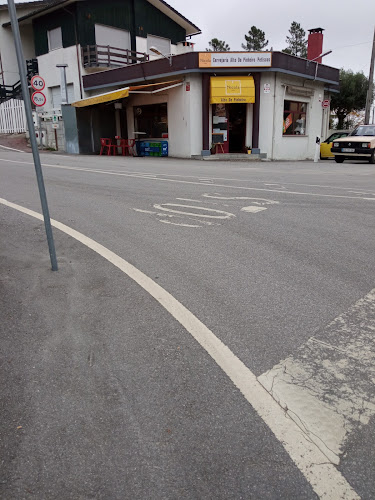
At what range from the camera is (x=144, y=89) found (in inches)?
928

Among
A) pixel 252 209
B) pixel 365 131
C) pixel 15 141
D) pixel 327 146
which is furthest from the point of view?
pixel 15 141

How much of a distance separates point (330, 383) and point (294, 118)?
935 inches

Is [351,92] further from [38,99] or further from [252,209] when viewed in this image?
[252,209]

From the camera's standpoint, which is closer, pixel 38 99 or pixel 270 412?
pixel 270 412

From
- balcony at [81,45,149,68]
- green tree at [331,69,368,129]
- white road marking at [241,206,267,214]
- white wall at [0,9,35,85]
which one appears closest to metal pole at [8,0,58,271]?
white road marking at [241,206,267,214]

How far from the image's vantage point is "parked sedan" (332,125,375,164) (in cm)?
1964

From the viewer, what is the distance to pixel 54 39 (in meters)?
28.3

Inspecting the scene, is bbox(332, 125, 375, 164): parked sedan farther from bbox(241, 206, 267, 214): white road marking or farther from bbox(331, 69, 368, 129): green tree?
bbox(331, 69, 368, 129): green tree

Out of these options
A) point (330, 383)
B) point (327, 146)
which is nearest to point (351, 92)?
point (327, 146)

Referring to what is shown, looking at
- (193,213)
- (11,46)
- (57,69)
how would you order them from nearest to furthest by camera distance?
(193,213)
(57,69)
(11,46)

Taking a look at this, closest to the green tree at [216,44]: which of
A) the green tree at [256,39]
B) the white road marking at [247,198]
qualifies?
the green tree at [256,39]

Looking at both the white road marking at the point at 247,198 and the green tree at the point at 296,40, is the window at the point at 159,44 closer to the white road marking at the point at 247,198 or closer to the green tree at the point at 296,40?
the white road marking at the point at 247,198

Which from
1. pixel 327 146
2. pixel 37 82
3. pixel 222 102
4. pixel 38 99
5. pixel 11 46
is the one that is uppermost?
pixel 11 46

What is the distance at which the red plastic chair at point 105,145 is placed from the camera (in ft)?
79.0
